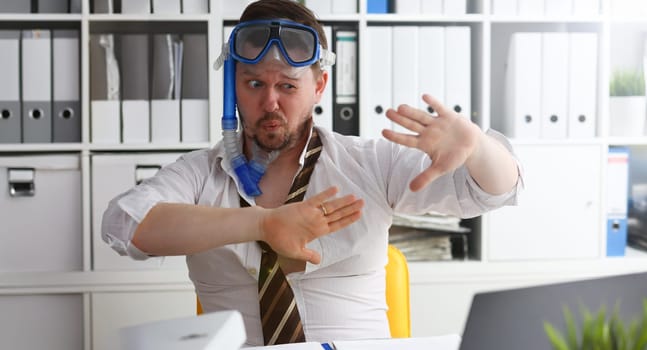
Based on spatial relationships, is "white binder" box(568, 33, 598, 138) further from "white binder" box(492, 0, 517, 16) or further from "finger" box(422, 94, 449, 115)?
"finger" box(422, 94, 449, 115)

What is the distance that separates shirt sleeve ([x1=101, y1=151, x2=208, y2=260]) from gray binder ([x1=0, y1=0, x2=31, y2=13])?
3.99ft

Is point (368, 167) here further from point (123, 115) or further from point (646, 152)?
point (646, 152)

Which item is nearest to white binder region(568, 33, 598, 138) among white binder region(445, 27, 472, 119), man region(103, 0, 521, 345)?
white binder region(445, 27, 472, 119)

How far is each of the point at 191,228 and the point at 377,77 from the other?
1.35 m

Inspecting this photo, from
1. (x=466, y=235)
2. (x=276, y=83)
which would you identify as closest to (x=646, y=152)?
(x=466, y=235)

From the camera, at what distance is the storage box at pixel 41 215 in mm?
2459

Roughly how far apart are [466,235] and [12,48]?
171 centimetres

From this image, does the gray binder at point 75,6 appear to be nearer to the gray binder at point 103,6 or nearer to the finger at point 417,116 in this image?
the gray binder at point 103,6

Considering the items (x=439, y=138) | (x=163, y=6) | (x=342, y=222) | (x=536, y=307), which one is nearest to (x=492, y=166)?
(x=439, y=138)

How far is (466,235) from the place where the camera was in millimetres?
2666

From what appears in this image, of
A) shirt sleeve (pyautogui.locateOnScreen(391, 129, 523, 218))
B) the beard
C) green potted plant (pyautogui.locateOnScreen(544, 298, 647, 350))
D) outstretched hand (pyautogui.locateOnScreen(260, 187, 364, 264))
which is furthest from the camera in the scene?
the beard

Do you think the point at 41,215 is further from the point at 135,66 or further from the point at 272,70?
the point at 272,70

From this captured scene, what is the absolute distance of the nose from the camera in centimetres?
155

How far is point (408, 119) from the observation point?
128cm
